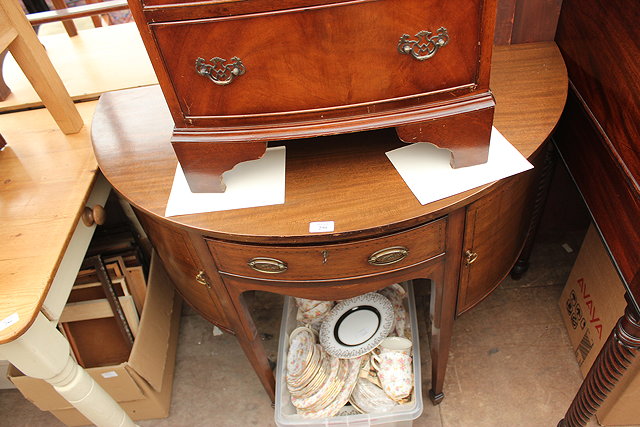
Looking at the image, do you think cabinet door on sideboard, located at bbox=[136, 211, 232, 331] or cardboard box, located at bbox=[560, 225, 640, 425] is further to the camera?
cardboard box, located at bbox=[560, 225, 640, 425]

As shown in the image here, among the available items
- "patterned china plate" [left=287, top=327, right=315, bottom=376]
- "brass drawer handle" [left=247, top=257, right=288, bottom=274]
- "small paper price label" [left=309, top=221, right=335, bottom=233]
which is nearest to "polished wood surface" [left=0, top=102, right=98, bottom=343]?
"brass drawer handle" [left=247, top=257, right=288, bottom=274]

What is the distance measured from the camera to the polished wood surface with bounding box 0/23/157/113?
Result: 1.32 m

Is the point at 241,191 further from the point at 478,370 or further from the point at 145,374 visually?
the point at 478,370

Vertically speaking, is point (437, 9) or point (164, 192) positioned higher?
point (437, 9)

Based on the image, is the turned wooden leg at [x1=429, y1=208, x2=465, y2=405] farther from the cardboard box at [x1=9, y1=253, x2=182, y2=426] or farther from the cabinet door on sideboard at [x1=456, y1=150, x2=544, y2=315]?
the cardboard box at [x1=9, y1=253, x2=182, y2=426]

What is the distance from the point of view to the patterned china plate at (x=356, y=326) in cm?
126

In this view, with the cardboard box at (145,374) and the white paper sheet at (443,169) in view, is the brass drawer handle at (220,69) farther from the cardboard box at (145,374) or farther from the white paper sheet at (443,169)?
the cardboard box at (145,374)

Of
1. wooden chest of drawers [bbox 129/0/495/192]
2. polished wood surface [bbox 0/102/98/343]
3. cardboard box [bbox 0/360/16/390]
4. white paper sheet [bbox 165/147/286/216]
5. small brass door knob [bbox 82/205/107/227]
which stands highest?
wooden chest of drawers [bbox 129/0/495/192]

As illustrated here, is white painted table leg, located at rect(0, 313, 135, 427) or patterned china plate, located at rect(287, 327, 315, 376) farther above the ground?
white painted table leg, located at rect(0, 313, 135, 427)

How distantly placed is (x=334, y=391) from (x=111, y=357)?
670 mm

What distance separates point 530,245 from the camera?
1482mm

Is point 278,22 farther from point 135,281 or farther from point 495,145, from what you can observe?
point 135,281

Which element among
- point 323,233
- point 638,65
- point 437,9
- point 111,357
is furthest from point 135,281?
point 638,65

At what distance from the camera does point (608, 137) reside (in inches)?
34.1
